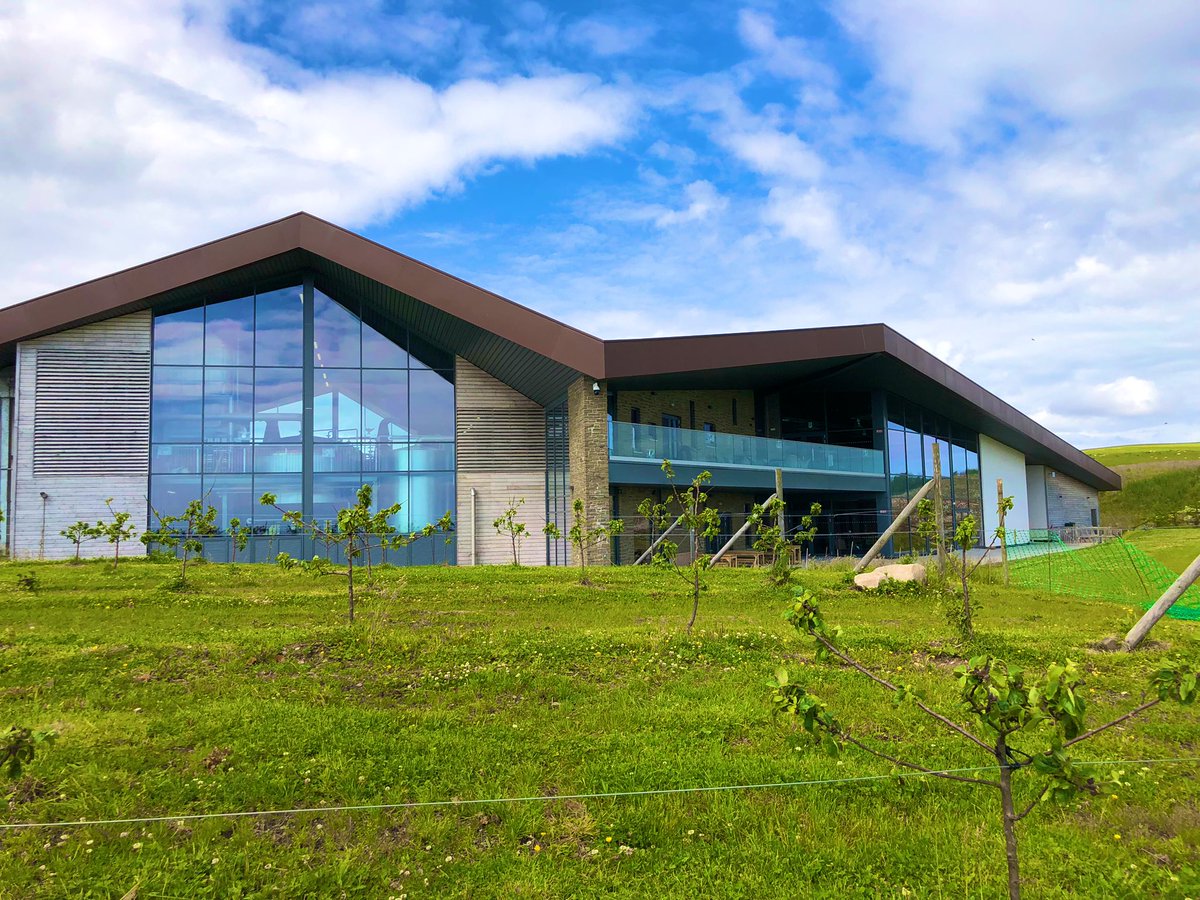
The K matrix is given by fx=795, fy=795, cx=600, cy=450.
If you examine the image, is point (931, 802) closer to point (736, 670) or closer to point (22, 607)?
point (736, 670)

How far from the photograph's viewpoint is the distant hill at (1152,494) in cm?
5078

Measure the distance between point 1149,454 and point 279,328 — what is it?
253 ft

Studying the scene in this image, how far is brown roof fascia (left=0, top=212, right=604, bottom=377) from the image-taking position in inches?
845

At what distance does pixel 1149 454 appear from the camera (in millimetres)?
72500

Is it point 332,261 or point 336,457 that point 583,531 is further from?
point 332,261

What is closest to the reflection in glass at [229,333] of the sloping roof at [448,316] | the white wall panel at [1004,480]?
the sloping roof at [448,316]

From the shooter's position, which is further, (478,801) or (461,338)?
(461,338)

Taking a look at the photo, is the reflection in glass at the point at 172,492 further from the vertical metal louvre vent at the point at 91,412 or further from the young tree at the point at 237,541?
the young tree at the point at 237,541

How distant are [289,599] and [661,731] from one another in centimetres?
888

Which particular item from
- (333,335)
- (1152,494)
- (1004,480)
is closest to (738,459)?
(333,335)

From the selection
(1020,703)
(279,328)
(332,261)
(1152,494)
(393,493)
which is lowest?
(1020,703)

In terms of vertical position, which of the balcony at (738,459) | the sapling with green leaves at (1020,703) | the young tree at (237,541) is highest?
the balcony at (738,459)

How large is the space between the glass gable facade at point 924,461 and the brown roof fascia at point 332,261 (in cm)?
1423

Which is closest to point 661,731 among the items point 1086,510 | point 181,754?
point 181,754
